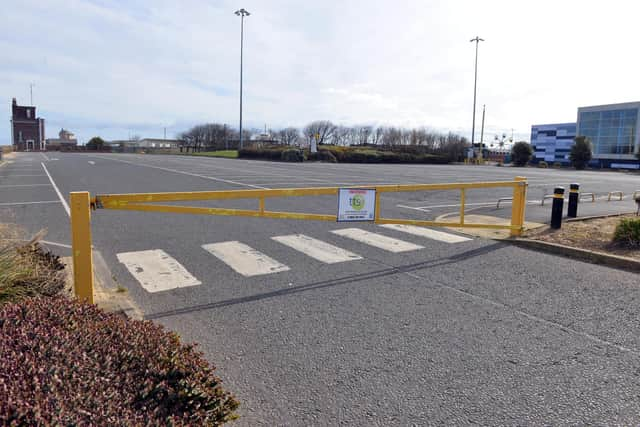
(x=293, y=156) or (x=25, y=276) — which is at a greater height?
(x=293, y=156)

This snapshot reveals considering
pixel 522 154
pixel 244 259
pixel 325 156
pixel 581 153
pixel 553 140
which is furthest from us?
pixel 553 140

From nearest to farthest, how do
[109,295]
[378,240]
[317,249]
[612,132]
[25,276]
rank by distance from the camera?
[25,276]
[109,295]
[317,249]
[378,240]
[612,132]

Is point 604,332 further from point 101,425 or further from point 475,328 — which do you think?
point 101,425

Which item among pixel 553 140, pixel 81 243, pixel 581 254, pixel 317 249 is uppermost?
pixel 553 140

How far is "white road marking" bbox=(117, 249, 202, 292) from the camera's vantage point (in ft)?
19.5

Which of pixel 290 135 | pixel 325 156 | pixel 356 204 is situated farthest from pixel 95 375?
pixel 290 135

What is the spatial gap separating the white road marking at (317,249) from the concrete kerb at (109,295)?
116 inches

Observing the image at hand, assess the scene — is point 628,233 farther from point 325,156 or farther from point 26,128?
point 26,128

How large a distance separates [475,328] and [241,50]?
6615 centimetres

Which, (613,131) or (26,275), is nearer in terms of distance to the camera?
(26,275)

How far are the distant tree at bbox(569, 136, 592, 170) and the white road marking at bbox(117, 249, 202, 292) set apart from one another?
212 feet

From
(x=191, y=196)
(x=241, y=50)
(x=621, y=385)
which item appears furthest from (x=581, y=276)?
(x=241, y=50)

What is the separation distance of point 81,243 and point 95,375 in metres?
2.50

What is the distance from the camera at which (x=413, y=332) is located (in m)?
4.53
